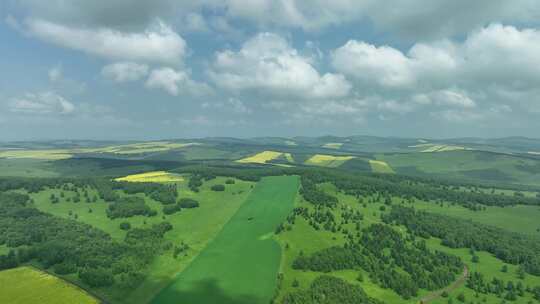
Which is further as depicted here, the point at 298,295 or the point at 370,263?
the point at 370,263

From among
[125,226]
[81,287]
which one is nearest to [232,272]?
[81,287]

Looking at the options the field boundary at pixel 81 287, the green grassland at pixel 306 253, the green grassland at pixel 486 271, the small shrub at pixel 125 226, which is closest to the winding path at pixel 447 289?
the green grassland at pixel 486 271

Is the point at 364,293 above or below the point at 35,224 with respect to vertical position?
below

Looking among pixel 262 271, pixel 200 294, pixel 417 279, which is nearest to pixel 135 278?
pixel 200 294

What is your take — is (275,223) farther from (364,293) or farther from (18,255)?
(18,255)

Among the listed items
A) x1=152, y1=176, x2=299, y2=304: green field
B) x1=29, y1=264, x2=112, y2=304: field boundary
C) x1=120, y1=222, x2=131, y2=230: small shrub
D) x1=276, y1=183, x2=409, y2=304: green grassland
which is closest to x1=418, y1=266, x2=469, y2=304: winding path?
x1=276, y1=183, x2=409, y2=304: green grassland

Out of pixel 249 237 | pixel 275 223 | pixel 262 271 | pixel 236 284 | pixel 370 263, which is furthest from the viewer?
pixel 275 223

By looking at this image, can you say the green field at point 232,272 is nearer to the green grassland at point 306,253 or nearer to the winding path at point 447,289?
the green grassland at point 306,253

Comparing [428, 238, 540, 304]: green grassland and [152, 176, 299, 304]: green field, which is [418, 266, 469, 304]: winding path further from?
[152, 176, 299, 304]: green field

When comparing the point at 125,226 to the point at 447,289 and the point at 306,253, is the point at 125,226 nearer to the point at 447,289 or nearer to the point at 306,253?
the point at 306,253
